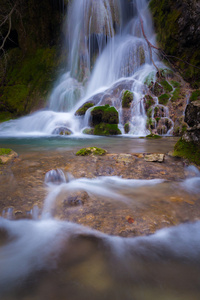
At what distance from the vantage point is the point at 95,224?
188cm

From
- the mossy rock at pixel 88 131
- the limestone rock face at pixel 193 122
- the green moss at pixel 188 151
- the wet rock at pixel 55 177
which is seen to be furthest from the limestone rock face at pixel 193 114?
the mossy rock at pixel 88 131

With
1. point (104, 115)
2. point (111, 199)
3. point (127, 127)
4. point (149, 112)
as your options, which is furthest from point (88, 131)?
point (111, 199)

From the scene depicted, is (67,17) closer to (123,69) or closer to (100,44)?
(100,44)

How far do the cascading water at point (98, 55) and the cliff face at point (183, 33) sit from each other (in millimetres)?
1505

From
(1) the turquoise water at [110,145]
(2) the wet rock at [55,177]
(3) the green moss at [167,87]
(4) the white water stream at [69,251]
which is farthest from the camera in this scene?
(3) the green moss at [167,87]

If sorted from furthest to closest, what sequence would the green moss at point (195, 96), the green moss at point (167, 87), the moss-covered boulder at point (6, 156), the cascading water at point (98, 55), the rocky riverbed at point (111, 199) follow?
the cascading water at point (98, 55) < the green moss at point (167, 87) < the green moss at point (195, 96) < the moss-covered boulder at point (6, 156) < the rocky riverbed at point (111, 199)

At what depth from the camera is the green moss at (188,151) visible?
3.50 metres

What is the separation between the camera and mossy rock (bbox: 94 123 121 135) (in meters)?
9.84

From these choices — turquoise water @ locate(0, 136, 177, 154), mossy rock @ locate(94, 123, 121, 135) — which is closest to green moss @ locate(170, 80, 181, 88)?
mossy rock @ locate(94, 123, 121, 135)

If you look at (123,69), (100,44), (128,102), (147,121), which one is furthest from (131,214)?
(100,44)

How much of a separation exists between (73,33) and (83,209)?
2101 centimetres

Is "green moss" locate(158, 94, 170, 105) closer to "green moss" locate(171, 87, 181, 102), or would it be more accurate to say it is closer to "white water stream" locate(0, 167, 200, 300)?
"green moss" locate(171, 87, 181, 102)

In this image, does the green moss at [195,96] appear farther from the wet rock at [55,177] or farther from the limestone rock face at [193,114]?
the wet rock at [55,177]

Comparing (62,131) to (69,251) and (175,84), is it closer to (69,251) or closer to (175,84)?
(175,84)
